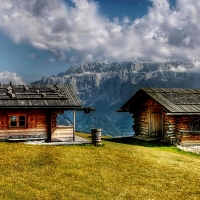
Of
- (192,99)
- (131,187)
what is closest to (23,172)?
(131,187)

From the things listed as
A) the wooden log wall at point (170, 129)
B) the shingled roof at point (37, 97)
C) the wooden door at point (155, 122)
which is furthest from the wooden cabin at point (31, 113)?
the wooden door at point (155, 122)

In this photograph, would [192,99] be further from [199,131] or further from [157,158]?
[157,158]

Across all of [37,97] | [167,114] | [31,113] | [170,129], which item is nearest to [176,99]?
[170,129]

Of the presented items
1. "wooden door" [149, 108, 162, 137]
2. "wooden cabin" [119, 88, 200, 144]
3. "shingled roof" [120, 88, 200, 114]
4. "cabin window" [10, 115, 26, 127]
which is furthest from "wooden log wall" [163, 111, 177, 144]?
"cabin window" [10, 115, 26, 127]

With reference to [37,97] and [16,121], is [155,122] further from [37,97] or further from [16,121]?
[16,121]

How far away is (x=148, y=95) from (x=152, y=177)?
1763 cm

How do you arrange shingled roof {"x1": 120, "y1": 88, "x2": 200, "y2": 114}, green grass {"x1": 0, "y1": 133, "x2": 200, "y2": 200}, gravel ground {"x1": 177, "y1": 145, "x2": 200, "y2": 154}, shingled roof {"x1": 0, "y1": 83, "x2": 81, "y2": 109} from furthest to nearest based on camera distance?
shingled roof {"x1": 120, "y1": 88, "x2": 200, "y2": 114}
gravel ground {"x1": 177, "y1": 145, "x2": 200, "y2": 154}
shingled roof {"x1": 0, "y1": 83, "x2": 81, "y2": 109}
green grass {"x1": 0, "y1": 133, "x2": 200, "y2": 200}

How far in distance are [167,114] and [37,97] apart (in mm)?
11725

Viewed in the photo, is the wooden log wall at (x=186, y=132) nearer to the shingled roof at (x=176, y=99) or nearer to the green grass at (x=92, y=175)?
the shingled roof at (x=176, y=99)

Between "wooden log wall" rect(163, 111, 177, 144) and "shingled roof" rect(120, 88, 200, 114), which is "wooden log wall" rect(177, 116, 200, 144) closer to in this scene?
"wooden log wall" rect(163, 111, 177, 144)

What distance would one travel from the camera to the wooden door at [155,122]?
34.0 m

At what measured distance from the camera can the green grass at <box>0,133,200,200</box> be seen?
12883mm

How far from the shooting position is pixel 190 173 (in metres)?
17.3

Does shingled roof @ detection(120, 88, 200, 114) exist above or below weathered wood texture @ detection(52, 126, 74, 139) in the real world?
above
